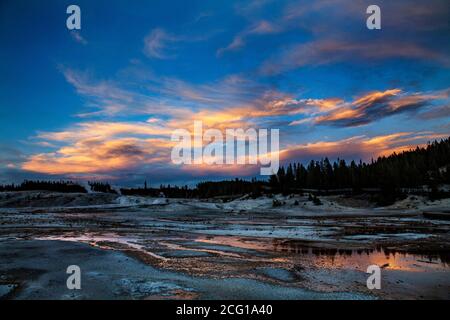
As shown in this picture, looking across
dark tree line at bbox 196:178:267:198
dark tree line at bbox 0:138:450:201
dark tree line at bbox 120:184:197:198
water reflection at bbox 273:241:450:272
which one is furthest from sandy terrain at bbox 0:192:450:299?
dark tree line at bbox 120:184:197:198

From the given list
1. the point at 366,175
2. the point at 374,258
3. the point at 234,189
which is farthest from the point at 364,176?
the point at 374,258

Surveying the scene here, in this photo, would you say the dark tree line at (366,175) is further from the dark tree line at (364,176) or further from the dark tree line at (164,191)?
the dark tree line at (164,191)

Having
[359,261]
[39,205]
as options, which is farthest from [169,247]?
[39,205]

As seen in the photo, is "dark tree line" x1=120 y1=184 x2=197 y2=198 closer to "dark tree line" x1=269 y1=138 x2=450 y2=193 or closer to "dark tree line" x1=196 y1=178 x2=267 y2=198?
"dark tree line" x1=196 y1=178 x2=267 y2=198

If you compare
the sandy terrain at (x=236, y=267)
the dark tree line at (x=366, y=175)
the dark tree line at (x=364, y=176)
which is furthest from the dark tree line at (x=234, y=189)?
the sandy terrain at (x=236, y=267)

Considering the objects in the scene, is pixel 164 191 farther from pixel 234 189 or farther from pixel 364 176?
pixel 364 176

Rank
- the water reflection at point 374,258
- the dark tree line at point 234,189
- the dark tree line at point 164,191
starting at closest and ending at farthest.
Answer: the water reflection at point 374,258
the dark tree line at point 234,189
the dark tree line at point 164,191

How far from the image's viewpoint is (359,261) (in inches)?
538

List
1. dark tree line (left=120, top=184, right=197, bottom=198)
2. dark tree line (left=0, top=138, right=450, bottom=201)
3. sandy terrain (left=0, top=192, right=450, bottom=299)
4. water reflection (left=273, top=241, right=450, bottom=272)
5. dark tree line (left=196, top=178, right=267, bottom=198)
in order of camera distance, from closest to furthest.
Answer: sandy terrain (left=0, top=192, right=450, bottom=299) < water reflection (left=273, top=241, right=450, bottom=272) < dark tree line (left=0, top=138, right=450, bottom=201) < dark tree line (left=196, top=178, right=267, bottom=198) < dark tree line (left=120, top=184, right=197, bottom=198)

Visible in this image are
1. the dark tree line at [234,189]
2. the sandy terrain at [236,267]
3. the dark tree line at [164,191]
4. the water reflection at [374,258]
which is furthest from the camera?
the dark tree line at [164,191]

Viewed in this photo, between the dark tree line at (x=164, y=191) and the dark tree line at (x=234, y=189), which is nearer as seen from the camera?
the dark tree line at (x=234, y=189)

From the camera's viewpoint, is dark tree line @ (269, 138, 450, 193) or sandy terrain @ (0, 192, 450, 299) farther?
dark tree line @ (269, 138, 450, 193)


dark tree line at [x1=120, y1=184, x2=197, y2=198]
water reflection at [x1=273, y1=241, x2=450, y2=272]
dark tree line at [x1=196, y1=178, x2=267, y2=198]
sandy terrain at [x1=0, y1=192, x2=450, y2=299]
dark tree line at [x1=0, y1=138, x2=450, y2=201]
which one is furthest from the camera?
dark tree line at [x1=120, y1=184, x2=197, y2=198]
